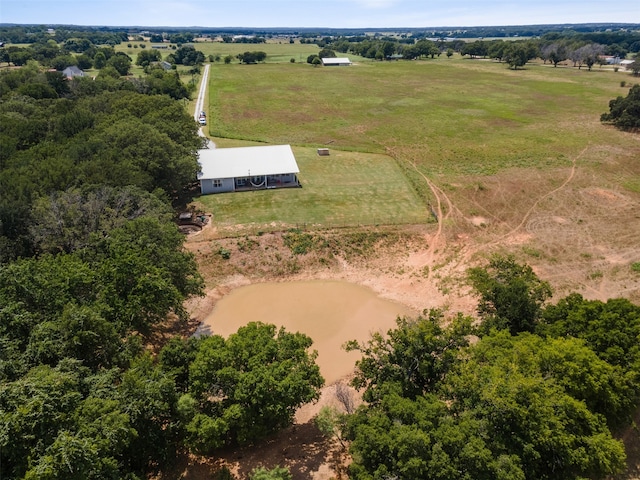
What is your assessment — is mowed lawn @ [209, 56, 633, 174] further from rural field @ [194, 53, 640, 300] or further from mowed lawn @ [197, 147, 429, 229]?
mowed lawn @ [197, 147, 429, 229]

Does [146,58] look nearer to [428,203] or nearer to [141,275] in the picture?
[428,203]

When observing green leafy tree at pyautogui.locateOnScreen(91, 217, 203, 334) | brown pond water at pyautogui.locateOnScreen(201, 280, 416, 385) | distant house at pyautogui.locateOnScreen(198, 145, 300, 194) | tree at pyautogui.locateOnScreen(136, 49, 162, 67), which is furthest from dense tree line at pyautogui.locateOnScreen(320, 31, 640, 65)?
green leafy tree at pyautogui.locateOnScreen(91, 217, 203, 334)

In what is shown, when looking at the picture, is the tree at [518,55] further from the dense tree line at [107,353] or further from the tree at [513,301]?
the dense tree line at [107,353]

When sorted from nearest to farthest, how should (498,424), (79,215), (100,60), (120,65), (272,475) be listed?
(272,475) < (498,424) < (79,215) < (120,65) < (100,60)

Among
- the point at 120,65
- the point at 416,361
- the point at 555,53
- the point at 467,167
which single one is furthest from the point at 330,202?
the point at 555,53

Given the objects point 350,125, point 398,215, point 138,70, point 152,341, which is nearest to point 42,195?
point 152,341

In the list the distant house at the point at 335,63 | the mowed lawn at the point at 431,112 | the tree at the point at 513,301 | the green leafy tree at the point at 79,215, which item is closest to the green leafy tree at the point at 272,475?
the tree at the point at 513,301
